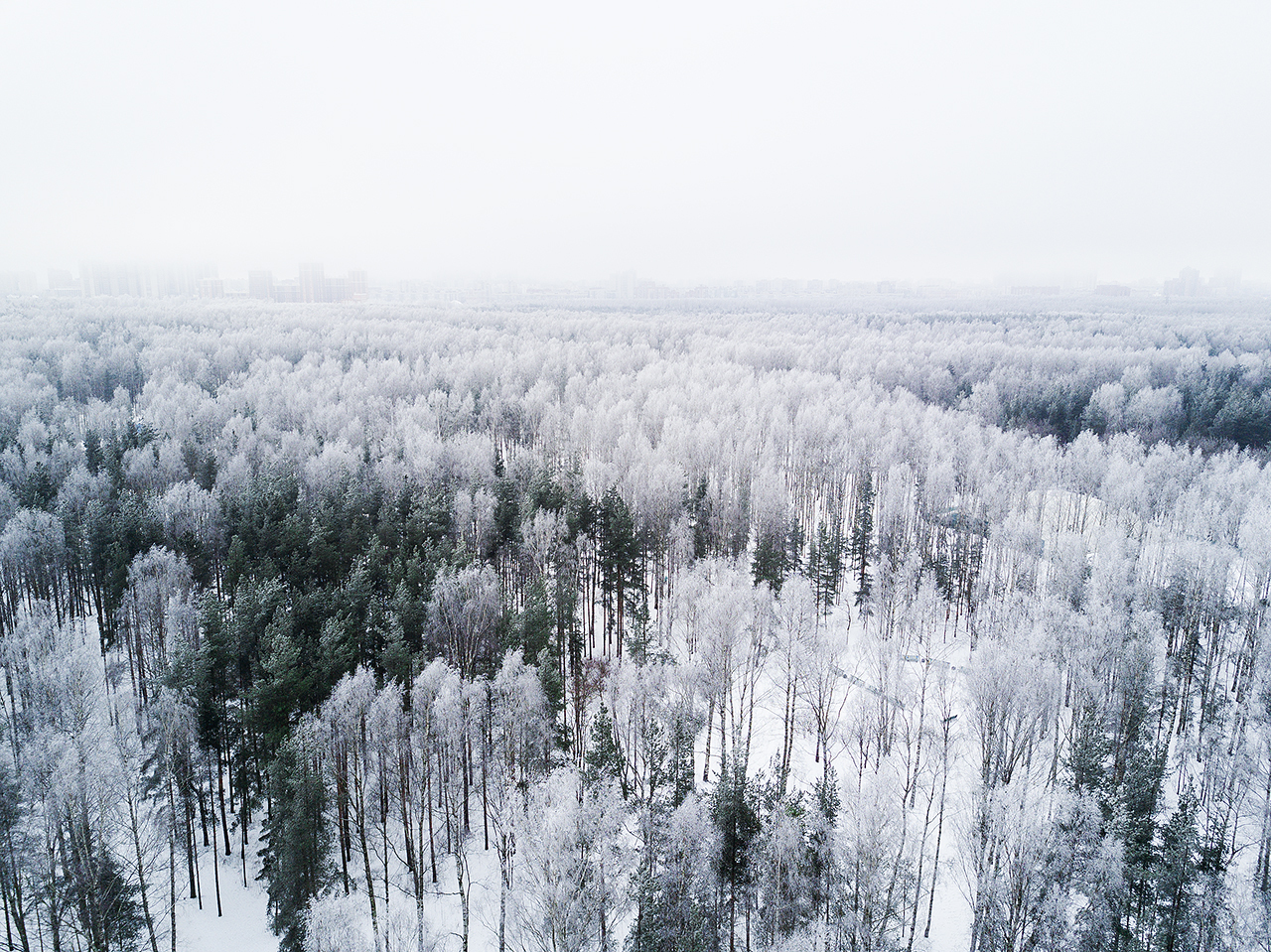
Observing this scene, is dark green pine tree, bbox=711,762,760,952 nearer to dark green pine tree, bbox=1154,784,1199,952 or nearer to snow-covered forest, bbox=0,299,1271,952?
snow-covered forest, bbox=0,299,1271,952

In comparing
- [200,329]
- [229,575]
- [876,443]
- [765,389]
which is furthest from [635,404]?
[200,329]

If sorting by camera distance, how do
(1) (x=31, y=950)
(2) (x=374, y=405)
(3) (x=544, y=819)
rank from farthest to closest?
(2) (x=374, y=405) < (1) (x=31, y=950) < (3) (x=544, y=819)

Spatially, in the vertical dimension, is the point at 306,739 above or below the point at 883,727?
above

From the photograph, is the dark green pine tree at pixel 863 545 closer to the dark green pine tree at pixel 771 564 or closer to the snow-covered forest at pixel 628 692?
the snow-covered forest at pixel 628 692

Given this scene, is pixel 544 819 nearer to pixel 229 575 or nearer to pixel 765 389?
pixel 229 575

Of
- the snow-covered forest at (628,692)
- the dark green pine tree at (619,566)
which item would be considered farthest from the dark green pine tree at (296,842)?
the dark green pine tree at (619,566)

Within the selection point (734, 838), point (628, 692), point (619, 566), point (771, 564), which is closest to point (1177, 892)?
point (734, 838)

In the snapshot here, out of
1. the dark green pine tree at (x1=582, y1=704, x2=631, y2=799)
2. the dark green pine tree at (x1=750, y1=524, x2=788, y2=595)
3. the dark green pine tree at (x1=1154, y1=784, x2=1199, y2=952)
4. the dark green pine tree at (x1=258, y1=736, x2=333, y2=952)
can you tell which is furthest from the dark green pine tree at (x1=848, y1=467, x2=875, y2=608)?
the dark green pine tree at (x1=258, y1=736, x2=333, y2=952)
